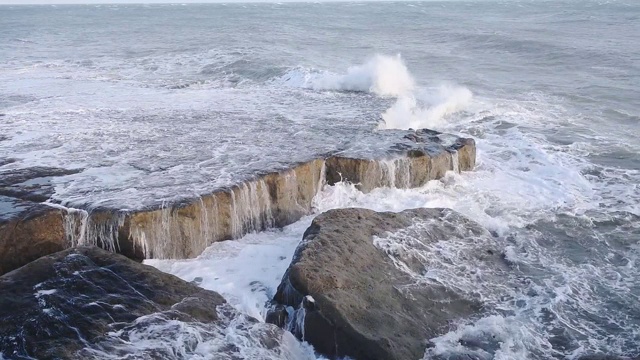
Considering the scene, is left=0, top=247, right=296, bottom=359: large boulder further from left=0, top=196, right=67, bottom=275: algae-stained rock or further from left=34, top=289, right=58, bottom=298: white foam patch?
left=0, top=196, right=67, bottom=275: algae-stained rock

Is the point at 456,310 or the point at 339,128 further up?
the point at 339,128

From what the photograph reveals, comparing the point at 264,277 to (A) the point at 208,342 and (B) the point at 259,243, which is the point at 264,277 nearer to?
(B) the point at 259,243

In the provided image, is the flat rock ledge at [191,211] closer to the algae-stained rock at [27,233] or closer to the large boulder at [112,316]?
the algae-stained rock at [27,233]

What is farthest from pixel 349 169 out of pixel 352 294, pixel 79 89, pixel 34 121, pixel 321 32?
pixel 321 32

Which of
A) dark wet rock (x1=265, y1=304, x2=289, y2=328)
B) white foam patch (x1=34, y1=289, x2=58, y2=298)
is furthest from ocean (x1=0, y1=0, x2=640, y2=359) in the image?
white foam patch (x1=34, y1=289, x2=58, y2=298)

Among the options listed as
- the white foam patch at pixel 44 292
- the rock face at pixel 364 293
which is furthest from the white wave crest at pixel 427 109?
the white foam patch at pixel 44 292

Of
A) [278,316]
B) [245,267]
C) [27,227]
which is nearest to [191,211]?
[245,267]

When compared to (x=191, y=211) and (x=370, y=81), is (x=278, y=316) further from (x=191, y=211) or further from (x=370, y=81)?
(x=370, y=81)

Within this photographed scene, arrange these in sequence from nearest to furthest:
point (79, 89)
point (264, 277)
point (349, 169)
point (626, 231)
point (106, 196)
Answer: point (264, 277) → point (106, 196) → point (626, 231) → point (349, 169) → point (79, 89)
